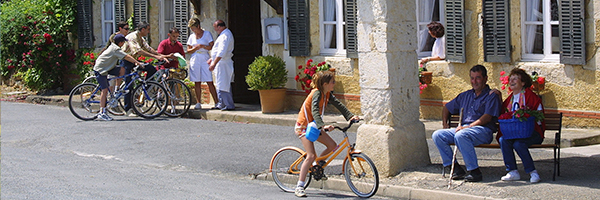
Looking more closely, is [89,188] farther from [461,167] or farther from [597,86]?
[597,86]

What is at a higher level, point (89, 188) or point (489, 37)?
point (489, 37)

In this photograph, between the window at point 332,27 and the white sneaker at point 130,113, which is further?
the white sneaker at point 130,113

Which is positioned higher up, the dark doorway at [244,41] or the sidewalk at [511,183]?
the dark doorway at [244,41]

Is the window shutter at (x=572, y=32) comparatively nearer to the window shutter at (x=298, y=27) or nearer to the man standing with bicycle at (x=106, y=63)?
the window shutter at (x=298, y=27)

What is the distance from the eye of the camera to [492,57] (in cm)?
1102

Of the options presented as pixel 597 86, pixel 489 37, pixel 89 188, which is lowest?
pixel 89 188

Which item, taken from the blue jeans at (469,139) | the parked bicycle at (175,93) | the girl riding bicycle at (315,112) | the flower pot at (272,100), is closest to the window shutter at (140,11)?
the parked bicycle at (175,93)

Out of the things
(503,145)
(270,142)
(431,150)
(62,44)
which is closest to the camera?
(503,145)

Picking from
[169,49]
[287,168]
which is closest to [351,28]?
[169,49]

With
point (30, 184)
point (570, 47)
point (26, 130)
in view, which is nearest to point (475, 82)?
point (570, 47)

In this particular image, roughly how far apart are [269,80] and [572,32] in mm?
5079

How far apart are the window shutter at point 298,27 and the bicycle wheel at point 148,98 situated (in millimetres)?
2419

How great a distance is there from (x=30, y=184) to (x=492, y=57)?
6.59m

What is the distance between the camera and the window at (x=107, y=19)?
55.9 ft
